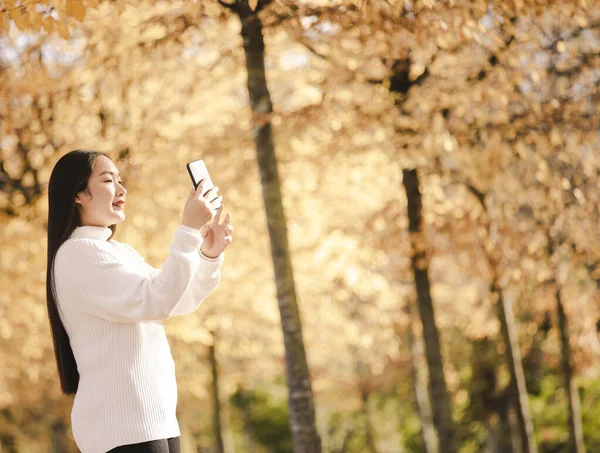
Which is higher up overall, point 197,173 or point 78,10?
point 78,10

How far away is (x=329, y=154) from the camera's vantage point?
725cm

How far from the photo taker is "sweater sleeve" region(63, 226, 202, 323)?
2455 mm

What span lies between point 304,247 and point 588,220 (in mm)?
4009

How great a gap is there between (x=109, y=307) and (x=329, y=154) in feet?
16.2

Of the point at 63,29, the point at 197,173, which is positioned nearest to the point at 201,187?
the point at 197,173

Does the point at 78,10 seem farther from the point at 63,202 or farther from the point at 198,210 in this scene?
the point at 198,210

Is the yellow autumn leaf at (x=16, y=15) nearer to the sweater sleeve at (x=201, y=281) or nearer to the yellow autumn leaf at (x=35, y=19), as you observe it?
the yellow autumn leaf at (x=35, y=19)

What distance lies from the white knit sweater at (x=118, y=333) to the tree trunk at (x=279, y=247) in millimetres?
2778

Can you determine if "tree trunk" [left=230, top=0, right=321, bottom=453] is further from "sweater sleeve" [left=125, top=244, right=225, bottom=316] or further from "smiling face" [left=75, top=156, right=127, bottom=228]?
"smiling face" [left=75, top=156, right=127, bottom=228]

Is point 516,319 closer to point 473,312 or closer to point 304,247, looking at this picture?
point 473,312

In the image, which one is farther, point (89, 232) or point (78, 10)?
point (78, 10)

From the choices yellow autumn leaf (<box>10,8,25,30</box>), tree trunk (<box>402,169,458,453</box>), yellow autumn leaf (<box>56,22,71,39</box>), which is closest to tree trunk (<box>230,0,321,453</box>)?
yellow autumn leaf (<box>56,22,71,39</box>)

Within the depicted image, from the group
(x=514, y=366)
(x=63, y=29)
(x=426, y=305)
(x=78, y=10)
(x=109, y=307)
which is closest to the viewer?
(x=109, y=307)

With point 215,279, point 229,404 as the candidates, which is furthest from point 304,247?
point 229,404
